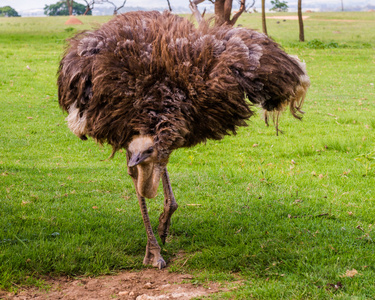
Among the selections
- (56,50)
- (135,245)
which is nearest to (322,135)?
(135,245)

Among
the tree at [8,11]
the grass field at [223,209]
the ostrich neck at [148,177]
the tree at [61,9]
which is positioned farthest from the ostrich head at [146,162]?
the tree at [8,11]

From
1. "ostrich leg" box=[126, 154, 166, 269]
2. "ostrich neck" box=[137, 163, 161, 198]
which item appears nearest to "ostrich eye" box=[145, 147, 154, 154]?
"ostrich neck" box=[137, 163, 161, 198]

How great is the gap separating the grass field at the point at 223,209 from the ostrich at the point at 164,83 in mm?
855

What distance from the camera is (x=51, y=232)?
4.94m

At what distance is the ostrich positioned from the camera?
3453mm

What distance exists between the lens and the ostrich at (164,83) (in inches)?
136

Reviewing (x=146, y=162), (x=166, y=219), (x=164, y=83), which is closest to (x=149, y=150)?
(x=146, y=162)

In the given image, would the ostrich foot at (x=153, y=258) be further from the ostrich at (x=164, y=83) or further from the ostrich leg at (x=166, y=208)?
the ostrich at (x=164, y=83)

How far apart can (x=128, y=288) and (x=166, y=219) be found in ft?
3.31

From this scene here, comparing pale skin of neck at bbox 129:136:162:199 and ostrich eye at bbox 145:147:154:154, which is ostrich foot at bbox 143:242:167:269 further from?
ostrich eye at bbox 145:147:154:154

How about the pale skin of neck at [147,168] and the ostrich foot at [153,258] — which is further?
the ostrich foot at [153,258]

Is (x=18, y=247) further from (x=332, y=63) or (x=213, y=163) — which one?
(x=332, y=63)

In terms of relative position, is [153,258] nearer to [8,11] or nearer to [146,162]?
[146,162]

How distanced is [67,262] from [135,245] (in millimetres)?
759
